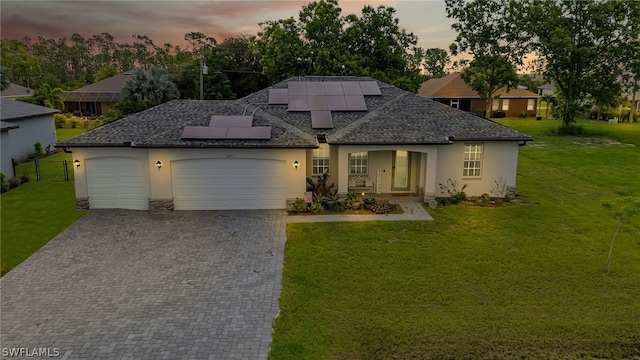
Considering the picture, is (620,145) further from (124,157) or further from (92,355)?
(92,355)

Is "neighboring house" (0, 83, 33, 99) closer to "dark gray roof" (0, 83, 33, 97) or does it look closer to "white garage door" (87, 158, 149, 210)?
"dark gray roof" (0, 83, 33, 97)

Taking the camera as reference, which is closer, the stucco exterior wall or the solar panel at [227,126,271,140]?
the solar panel at [227,126,271,140]

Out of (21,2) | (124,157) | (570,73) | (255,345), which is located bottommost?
(255,345)

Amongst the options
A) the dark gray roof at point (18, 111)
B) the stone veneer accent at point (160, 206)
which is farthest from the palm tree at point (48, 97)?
the stone veneer accent at point (160, 206)

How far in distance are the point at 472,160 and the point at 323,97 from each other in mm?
7346

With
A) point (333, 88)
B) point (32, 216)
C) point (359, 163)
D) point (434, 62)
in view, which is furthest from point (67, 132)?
point (434, 62)

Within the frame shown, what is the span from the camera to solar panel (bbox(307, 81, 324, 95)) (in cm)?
2059

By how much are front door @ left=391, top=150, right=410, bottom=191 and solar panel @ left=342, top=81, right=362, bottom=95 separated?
4.31m

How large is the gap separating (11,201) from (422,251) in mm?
16629

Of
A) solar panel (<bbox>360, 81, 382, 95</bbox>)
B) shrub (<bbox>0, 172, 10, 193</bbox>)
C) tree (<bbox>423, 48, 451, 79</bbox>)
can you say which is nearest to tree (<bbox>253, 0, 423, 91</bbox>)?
solar panel (<bbox>360, 81, 382, 95</bbox>)

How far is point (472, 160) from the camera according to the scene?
57.8ft

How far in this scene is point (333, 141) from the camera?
16.3m

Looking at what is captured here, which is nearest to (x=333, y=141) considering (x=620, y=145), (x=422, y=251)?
(x=422, y=251)

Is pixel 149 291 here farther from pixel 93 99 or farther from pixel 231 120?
pixel 93 99
